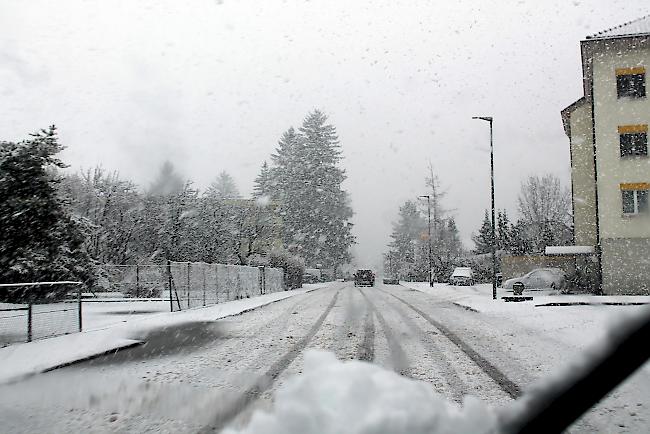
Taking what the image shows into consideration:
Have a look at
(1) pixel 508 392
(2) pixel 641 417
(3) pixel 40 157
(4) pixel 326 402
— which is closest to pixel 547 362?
(1) pixel 508 392

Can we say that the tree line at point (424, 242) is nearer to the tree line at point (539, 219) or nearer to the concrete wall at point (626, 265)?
the tree line at point (539, 219)

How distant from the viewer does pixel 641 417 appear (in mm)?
5285

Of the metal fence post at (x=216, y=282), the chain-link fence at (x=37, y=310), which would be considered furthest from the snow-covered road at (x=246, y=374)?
the metal fence post at (x=216, y=282)

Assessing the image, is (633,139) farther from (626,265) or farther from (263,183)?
(263,183)

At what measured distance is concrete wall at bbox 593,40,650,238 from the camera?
Result: 2612cm

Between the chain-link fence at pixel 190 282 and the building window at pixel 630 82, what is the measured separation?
19.8 metres

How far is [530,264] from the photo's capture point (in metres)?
36.8

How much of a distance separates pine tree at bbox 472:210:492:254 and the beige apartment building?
3714 centimetres

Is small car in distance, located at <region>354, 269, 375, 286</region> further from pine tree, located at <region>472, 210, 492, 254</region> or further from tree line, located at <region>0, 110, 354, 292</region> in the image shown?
pine tree, located at <region>472, 210, 492, 254</region>

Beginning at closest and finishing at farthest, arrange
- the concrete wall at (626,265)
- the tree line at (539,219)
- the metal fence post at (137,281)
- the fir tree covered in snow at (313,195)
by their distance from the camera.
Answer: the concrete wall at (626,265)
the metal fence post at (137,281)
the tree line at (539,219)
the fir tree covered in snow at (313,195)

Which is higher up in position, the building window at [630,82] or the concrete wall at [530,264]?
the building window at [630,82]

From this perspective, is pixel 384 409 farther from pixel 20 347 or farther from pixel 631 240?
pixel 631 240

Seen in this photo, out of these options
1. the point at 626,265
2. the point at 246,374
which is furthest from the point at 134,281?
the point at 246,374

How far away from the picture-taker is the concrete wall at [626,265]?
2561 cm
